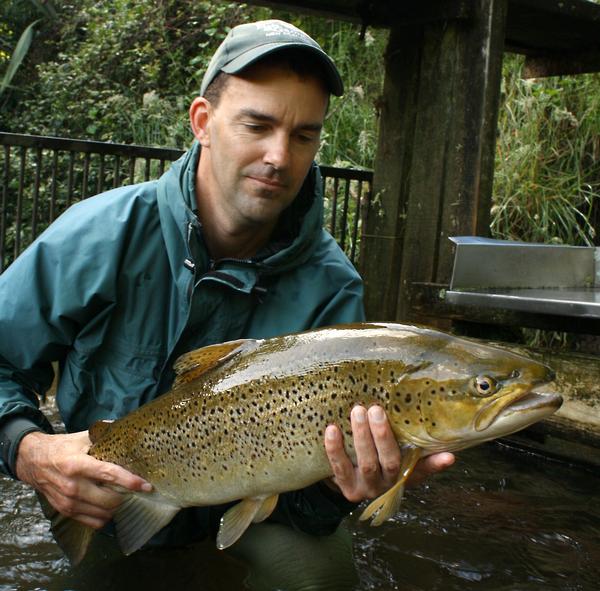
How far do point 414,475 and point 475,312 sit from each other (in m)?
2.36

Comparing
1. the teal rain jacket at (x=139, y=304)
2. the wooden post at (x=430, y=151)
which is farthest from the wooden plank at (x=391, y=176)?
the teal rain jacket at (x=139, y=304)

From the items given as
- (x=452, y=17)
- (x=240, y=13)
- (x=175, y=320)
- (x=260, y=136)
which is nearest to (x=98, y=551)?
(x=175, y=320)

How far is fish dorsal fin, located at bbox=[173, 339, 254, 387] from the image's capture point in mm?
2348

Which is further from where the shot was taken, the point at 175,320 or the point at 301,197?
the point at 301,197

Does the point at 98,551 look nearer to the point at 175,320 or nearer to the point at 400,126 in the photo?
the point at 175,320

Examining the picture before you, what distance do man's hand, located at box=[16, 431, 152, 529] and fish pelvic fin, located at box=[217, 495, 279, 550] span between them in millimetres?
261

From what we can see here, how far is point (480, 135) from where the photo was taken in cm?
475

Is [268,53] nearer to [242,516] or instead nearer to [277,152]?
[277,152]

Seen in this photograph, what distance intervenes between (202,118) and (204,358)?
0.88 metres

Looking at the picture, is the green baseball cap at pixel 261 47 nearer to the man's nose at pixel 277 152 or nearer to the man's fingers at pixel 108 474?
the man's nose at pixel 277 152

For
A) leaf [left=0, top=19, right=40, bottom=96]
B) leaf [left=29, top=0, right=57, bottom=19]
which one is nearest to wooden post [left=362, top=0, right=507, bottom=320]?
leaf [left=0, top=19, right=40, bottom=96]

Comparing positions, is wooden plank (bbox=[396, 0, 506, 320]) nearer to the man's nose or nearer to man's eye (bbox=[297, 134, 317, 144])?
man's eye (bbox=[297, 134, 317, 144])

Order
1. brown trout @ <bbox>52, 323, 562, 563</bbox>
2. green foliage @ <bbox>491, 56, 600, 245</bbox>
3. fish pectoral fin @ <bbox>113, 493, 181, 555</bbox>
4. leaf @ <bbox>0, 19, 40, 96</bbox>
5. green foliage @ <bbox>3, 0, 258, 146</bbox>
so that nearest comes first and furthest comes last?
brown trout @ <bbox>52, 323, 562, 563</bbox> → fish pectoral fin @ <bbox>113, 493, 181, 555</bbox> → green foliage @ <bbox>491, 56, 600, 245</bbox> → leaf @ <bbox>0, 19, 40, 96</bbox> → green foliage @ <bbox>3, 0, 258, 146</bbox>

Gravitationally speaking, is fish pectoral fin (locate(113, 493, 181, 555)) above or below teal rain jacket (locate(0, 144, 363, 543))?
below
